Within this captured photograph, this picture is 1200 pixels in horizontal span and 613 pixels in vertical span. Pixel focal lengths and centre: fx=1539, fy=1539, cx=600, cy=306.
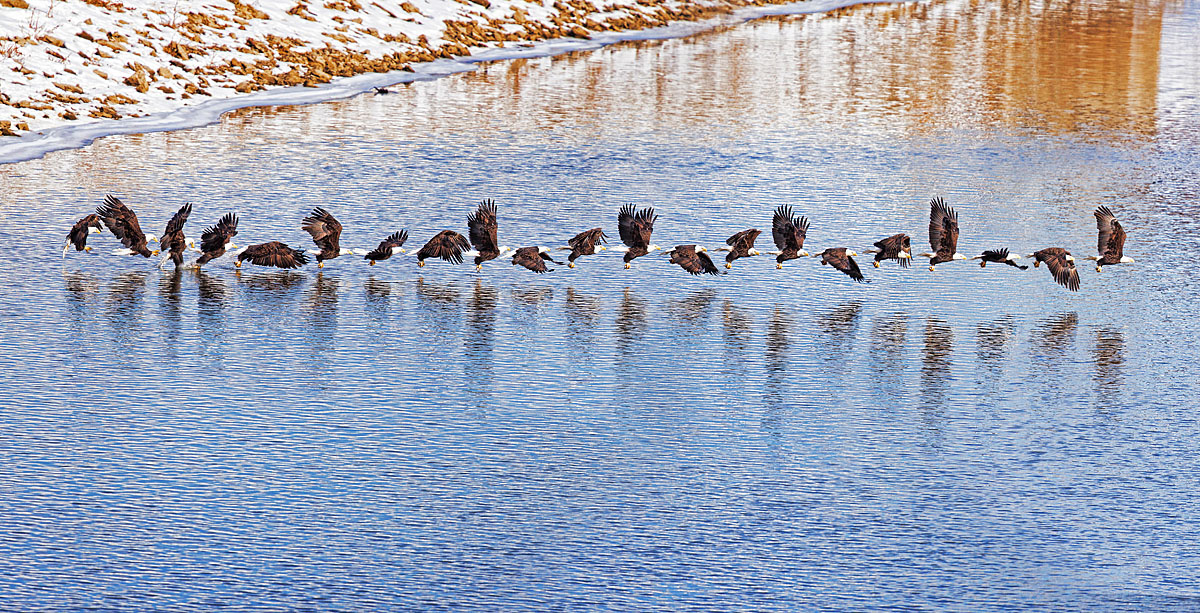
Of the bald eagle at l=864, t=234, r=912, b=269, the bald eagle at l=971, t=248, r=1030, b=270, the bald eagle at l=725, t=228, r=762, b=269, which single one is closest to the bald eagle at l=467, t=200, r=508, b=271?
the bald eagle at l=725, t=228, r=762, b=269

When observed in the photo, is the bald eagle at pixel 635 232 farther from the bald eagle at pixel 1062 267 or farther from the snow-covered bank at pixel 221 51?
the snow-covered bank at pixel 221 51

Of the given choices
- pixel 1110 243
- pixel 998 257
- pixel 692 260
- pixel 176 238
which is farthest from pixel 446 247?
pixel 1110 243

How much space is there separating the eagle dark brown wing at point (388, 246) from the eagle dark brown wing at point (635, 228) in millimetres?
1616

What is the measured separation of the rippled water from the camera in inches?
252

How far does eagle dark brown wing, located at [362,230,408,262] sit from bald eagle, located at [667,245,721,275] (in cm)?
201

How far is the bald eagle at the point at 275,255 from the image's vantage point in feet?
36.5

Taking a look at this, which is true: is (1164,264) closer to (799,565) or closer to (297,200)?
(799,565)

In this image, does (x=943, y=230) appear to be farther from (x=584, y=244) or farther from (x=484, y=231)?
(x=484, y=231)

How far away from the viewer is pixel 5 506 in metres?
6.91

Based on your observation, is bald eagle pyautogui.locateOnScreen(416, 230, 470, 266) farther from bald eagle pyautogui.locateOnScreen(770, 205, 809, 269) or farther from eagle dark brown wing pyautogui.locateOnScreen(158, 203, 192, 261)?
bald eagle pyautogui.locateOnScreen(770, 205, 809, 269)

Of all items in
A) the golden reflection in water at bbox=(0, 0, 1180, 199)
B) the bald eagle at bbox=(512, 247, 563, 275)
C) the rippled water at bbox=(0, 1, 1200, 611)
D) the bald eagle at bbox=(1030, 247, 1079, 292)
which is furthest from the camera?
the golden reflection in water at bbox=(0, 0, 1180, 199)

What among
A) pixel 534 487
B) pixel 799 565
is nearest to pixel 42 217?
pixel 534 487

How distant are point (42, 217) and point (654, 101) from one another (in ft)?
30.1

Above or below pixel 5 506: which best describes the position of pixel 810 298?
above
